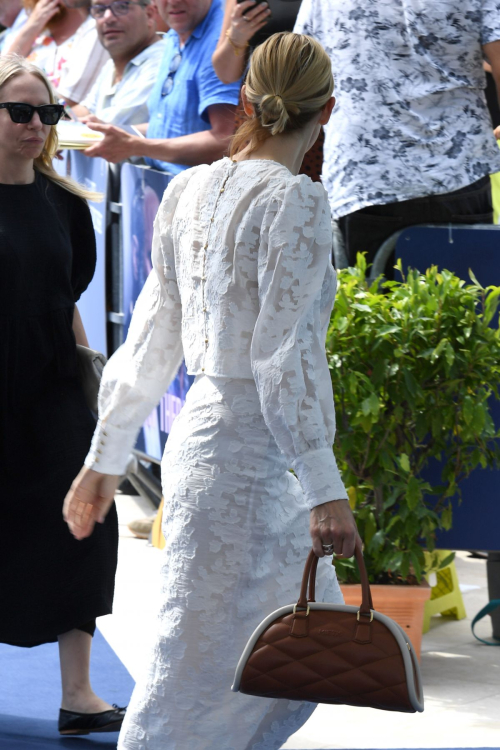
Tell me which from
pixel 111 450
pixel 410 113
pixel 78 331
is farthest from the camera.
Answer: pixel 410 113

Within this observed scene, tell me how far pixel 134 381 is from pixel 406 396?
4.94ft

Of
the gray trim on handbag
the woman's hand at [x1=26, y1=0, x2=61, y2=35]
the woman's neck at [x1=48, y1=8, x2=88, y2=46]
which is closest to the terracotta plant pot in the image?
the gray trim on handbag

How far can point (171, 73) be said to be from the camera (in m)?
5.75

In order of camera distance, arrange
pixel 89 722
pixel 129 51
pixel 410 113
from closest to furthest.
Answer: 1. pixel 89 722
2. pixel 410 113
3. pixel 129 51

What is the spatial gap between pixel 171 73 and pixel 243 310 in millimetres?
3605

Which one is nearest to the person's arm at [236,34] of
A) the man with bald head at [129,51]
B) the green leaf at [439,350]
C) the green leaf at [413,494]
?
the man with bald head at [129,51]

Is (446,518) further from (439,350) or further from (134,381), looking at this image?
(134,381)

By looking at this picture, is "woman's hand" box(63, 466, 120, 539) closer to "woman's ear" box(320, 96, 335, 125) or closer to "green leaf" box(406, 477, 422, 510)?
"woman's ear" box(320, 96, 335, 125)

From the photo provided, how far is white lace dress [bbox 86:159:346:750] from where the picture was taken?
234 cm

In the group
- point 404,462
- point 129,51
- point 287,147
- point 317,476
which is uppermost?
point 129,51

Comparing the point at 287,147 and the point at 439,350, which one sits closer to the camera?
the point at 287,147

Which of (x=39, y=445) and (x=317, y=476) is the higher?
(x=317, y=476)

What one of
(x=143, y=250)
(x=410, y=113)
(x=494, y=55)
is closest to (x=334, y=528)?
(x=410, y=113)

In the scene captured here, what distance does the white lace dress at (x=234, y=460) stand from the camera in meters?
2.34
